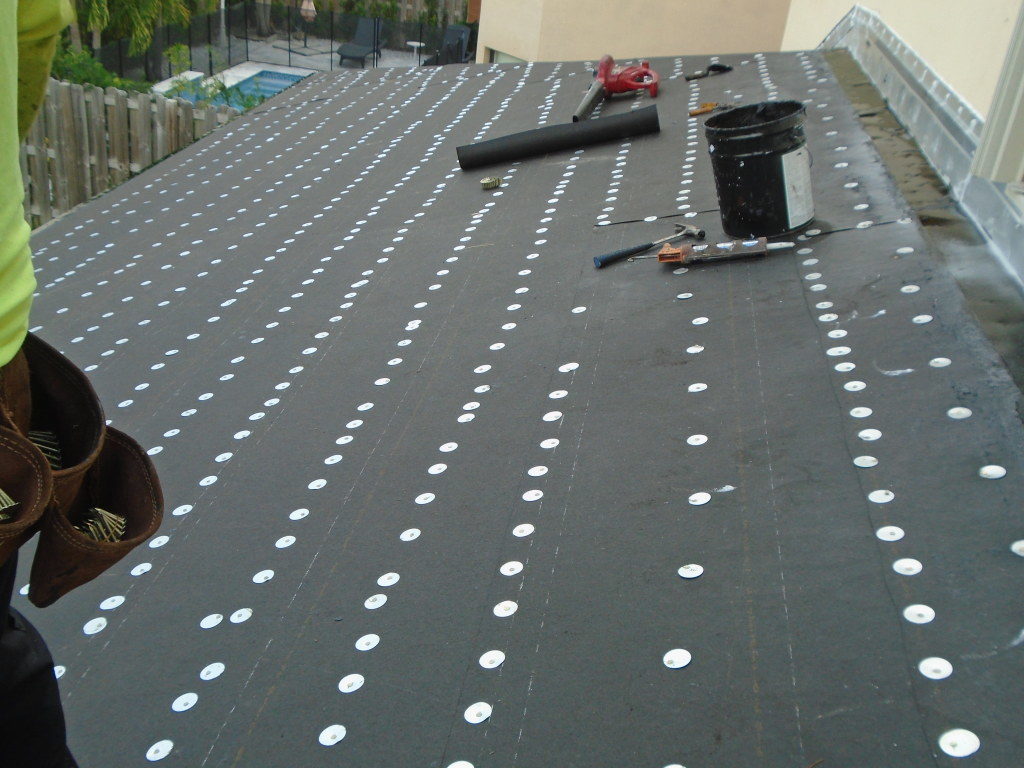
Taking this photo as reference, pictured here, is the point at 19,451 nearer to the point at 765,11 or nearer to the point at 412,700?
the point at 412,700

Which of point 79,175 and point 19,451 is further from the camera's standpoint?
point 79,175

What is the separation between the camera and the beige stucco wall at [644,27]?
479 inches

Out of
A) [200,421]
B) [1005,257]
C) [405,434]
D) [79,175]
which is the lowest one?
[79,175]

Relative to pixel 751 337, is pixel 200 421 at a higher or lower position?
lower

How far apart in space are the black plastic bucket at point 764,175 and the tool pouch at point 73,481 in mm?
2345

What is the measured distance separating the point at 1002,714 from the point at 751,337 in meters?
1.45

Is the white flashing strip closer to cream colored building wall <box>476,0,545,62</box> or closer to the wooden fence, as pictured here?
the wooden fence

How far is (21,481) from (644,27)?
12.5 m

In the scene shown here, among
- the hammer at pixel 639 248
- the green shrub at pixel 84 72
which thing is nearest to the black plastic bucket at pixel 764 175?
the hammer at pixel 639 248

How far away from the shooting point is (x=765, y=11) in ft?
39.8

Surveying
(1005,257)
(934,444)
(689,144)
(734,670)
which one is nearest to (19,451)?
(734,670)

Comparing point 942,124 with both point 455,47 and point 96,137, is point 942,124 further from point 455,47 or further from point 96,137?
point 455,47

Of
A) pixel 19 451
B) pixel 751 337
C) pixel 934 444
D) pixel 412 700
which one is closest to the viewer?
pixel 19 451

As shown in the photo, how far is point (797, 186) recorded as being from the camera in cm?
325
